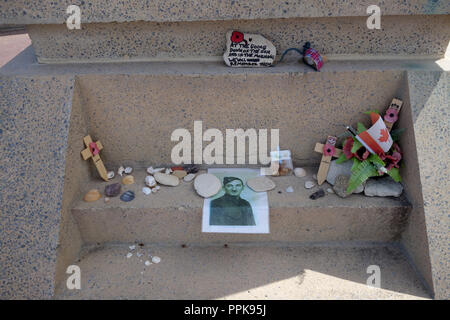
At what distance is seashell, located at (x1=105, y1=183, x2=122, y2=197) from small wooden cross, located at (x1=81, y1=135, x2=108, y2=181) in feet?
0.56

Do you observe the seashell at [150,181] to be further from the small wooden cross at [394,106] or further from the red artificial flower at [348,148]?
the small wooden cross at [394,106]

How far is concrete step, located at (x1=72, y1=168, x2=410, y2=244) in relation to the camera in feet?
7.24

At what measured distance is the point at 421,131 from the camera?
7.08 feet

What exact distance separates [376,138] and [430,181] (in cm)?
42

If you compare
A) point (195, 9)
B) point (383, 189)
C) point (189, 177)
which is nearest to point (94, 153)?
point (189, 177)

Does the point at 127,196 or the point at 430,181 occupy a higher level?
the point at 430,181

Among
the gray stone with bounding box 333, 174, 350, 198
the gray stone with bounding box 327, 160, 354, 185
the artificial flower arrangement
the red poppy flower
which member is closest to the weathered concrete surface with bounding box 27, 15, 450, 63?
the red poppy flower

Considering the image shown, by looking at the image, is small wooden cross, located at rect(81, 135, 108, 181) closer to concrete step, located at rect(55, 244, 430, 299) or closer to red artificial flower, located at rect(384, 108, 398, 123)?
concrete step, located at rect(55, 244, 430, 299)

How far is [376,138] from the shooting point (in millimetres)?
2189

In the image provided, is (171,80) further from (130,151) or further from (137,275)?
(137,275)

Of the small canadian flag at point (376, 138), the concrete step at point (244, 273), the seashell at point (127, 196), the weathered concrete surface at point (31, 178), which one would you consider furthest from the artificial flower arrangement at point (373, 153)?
the weathered concrete surface at point (31, 178)

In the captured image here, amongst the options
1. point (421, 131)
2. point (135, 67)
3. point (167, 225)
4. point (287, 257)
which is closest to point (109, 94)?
point (135, 67)

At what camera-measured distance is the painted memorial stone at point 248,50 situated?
2.33 m

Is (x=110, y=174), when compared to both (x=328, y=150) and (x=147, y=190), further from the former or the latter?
(x=328, y=150)
